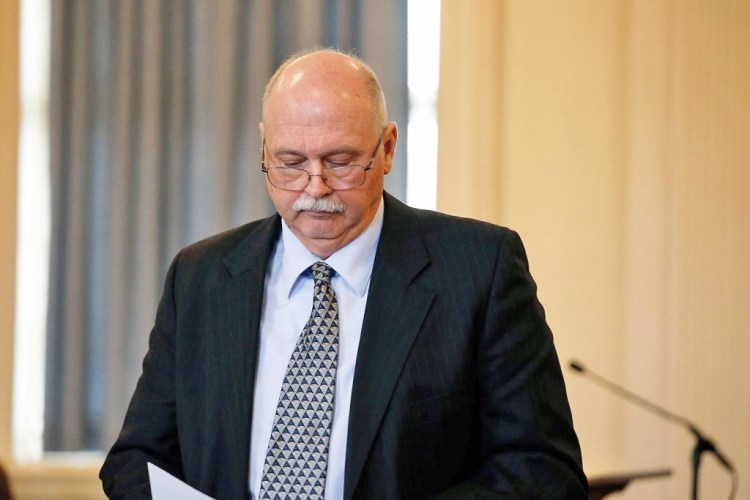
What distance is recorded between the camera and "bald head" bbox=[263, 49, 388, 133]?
6.75 feet

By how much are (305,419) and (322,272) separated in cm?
31

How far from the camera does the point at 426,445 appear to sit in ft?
6.41

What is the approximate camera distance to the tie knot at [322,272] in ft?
6.97

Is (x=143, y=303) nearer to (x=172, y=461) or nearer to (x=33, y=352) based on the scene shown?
(x=33, y=352)

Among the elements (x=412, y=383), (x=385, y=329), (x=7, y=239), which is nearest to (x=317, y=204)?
(x=385, y=329)

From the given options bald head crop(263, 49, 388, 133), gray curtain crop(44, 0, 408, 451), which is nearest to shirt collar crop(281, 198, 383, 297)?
bald head crop(263, 49, 388, 133)

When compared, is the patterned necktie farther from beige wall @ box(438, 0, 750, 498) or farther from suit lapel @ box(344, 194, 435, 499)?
beige wall @ box(438, 0, 750, 498)

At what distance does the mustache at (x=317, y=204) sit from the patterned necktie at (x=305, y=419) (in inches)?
8.4

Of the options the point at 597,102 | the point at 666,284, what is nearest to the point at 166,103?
the point at 597,102

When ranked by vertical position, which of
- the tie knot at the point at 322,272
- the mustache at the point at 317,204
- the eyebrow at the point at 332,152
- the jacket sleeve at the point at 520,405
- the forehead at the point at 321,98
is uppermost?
the forehead at the point at 321,98

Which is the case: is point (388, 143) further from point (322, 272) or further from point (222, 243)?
point (222, 243)

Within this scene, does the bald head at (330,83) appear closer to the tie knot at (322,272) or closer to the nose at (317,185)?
the nose at (317,185)

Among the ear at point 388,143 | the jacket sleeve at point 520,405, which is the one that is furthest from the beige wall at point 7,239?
the jacket sleeve at point 520,405

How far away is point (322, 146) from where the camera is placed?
2021mm
